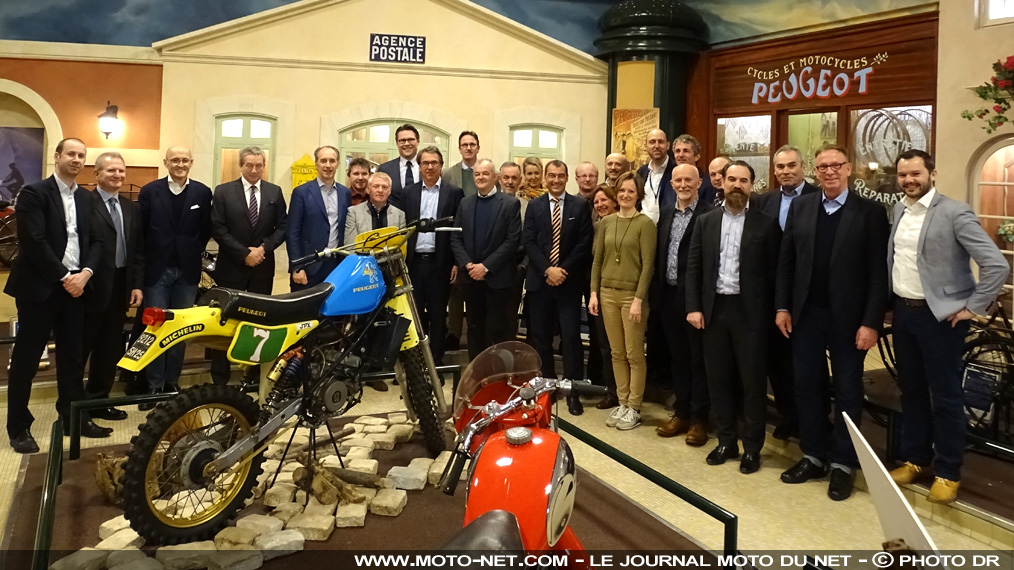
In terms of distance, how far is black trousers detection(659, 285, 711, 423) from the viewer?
4211mm

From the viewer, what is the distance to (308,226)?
4.84 meters

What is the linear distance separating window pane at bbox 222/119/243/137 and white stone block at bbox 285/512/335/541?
23.3 ft

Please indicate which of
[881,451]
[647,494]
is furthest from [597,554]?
[881,451]

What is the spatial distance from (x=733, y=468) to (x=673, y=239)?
130 centimetres

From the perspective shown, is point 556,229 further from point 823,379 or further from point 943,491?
point 943,491

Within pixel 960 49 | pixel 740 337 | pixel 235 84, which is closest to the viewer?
pixel 740 337

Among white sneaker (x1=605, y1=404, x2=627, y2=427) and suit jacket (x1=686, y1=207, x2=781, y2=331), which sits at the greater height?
suit jacket (x1=686, y1=207, x2=781, y2=331)

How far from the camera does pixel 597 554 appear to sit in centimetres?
273

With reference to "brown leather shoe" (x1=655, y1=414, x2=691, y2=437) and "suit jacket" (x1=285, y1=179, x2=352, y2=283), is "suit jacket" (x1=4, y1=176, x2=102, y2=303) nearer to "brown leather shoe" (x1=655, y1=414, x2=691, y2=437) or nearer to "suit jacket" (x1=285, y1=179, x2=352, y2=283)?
"suit jacket" (x1=285, y1=179, x2=352, y2=283)

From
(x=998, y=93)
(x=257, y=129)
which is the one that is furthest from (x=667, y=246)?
(x=257, y=129)

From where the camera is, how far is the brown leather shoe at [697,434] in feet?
13.6

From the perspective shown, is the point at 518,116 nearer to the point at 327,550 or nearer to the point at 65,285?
the point at 65,285

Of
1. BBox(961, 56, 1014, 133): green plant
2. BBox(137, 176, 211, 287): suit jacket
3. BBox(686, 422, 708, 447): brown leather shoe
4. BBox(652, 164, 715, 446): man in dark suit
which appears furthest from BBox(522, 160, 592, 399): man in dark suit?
BBox(961, 56, 1014, 133): green plant

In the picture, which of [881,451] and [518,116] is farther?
[518,116]
